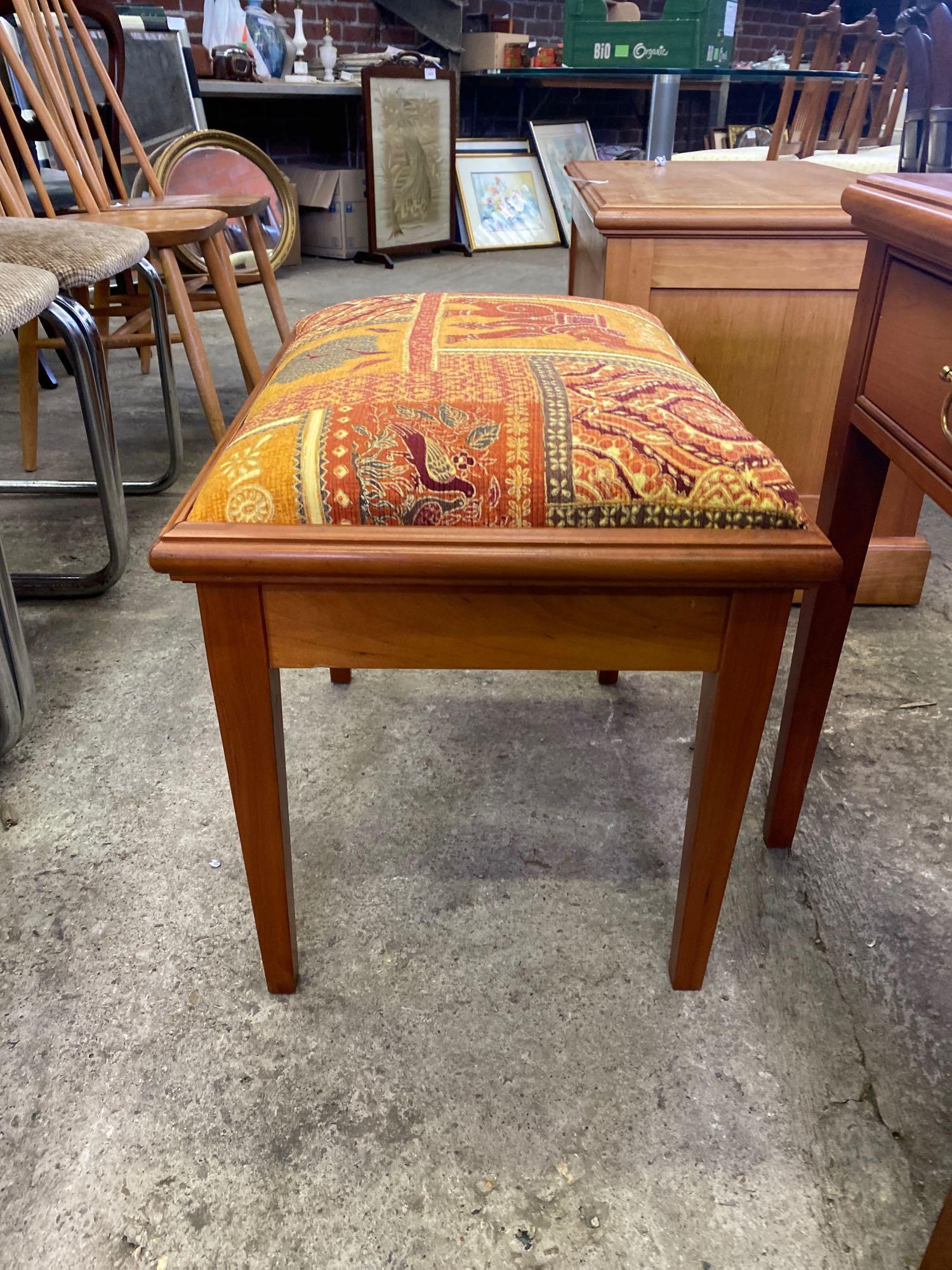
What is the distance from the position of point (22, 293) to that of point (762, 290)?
0.93 m

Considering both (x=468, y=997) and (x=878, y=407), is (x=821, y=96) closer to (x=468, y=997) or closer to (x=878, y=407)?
(x=878, y=407)

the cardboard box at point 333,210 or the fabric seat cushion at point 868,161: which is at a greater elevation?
the fabric seat cushion at point 868,161

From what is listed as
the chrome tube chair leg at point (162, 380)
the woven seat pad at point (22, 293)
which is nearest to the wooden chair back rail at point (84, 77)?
the chrome tube chair leg at point (162, 380)

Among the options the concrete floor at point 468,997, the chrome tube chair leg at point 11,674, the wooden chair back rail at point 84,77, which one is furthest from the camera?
the wooden chair back rail at point 84,77

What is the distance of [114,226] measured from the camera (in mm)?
1449

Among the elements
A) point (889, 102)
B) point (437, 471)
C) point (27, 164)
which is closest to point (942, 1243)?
point (437, 471)

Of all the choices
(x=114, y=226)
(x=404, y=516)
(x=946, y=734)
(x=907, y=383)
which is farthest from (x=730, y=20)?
(x=404, y=516)

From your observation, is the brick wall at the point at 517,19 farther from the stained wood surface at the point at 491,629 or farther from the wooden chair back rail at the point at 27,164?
the stained wood surface at the point at 491,629

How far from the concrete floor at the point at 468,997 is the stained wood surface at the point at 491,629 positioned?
351 mm

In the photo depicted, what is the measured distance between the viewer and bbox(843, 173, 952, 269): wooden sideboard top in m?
0.55

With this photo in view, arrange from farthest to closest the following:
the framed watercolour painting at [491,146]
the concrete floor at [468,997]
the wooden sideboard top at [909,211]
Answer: the framed watercolour painting at [491,146]
the concrete floor at [468,997]
the wooden sideboard top at [909,211]

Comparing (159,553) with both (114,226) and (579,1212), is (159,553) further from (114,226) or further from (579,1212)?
(114,226)

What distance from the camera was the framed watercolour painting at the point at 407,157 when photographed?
148 inches

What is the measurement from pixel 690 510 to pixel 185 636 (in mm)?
1007
